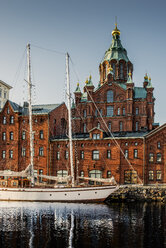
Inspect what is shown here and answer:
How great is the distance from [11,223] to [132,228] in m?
12.3

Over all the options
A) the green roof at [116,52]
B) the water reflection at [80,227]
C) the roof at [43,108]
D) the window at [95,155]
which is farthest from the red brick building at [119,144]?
the water reflection at [80,227]

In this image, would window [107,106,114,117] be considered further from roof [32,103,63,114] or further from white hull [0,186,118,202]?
white hull [0,186,118,202]

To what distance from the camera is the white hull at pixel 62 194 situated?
4778 cm

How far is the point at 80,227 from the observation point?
30172mm

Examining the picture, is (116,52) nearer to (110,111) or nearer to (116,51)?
(116,51)

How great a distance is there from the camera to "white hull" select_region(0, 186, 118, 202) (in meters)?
47.8

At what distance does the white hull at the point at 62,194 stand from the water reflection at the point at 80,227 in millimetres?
5352

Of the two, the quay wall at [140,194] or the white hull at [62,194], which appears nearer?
the white hull at [62,194]

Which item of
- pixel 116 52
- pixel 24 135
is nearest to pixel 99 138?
pixel 24 135

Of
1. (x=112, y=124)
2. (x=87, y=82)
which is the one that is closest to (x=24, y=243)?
(x=112, y=124)

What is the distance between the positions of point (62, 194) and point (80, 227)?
18252mm

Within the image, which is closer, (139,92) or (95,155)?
(95,155)

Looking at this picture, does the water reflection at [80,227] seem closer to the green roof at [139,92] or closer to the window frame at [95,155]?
the window frame at [95,155]

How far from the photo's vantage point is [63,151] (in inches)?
2450
